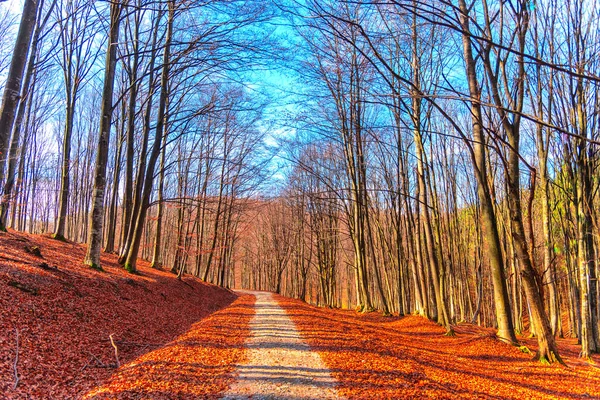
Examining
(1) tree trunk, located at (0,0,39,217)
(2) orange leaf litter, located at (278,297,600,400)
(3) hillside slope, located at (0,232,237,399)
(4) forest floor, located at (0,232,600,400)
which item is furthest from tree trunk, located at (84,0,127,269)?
(2) orange leaf litter, located at (278,297,600,400)

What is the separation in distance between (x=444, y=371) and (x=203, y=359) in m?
3.86

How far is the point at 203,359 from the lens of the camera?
5363 millimetres

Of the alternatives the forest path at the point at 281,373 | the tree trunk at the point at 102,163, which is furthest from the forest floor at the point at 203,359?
the tree trunk at the point at 102,163

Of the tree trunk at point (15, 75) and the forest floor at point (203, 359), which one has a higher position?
the tree trunk at point (15, 75)

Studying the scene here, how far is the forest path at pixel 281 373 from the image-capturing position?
4.19m

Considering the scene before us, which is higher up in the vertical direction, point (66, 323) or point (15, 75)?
point (15, 75)

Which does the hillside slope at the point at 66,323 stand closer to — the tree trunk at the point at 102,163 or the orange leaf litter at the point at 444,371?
the tree trunk at the point at 102,163

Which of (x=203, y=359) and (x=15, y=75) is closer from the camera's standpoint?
(x=203, y=359)

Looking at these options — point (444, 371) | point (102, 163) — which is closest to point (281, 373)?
point (444, 371)

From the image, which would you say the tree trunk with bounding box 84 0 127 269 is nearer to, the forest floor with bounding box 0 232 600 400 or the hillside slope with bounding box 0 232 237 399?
the hillside slope with bounding box 0 232 237 399

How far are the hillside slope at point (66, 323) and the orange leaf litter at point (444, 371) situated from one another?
3.38 metres

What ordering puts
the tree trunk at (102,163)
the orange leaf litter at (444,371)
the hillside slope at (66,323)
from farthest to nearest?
the tree trunk at (102,163), the orange leaf litter at (444,371), the hillside slope at (66,323)

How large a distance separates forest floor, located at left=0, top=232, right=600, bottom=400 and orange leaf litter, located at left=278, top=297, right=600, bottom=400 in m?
0.02

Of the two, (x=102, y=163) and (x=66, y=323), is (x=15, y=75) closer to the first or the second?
(x=102, y=163)
